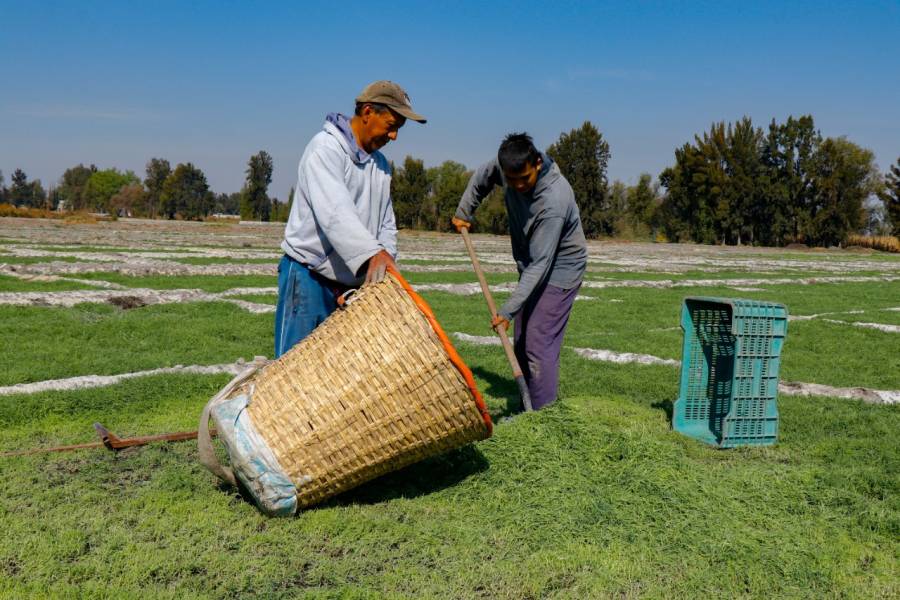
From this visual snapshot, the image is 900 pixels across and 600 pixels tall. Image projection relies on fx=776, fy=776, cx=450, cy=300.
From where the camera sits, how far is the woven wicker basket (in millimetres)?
2891

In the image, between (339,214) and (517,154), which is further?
(517,154)

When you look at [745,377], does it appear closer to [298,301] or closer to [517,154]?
[517,154]

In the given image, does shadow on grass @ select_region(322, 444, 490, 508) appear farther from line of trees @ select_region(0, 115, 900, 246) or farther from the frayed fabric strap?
line of trees @ select_region(0, 115, 900, 246)

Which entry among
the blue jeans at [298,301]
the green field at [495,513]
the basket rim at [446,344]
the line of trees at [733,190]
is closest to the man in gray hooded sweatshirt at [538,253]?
the green field at [495,513]

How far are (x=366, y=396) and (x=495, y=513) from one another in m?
0.79

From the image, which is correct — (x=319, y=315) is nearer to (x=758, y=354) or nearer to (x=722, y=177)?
(x=758, y=354)

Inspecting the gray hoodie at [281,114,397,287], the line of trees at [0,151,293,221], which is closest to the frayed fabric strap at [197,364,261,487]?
the gray hoodie at [281,114,397,287]

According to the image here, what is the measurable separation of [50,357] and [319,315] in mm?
3247

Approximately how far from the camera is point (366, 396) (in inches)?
114

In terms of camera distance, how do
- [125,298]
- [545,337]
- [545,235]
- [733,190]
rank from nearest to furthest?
[545,235] → [545,337] → [125,298] → [733,190]

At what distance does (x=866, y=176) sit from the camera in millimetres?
48125

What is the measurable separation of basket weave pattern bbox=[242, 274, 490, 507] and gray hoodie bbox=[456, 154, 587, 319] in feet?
3.81

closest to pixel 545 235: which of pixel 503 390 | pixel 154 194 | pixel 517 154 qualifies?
pixel 517 154

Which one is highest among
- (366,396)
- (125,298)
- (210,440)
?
(366,396)
